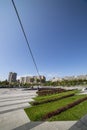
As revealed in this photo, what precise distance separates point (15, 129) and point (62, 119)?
2969 mm

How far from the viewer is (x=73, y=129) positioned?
541cm

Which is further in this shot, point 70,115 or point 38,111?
point 38,111

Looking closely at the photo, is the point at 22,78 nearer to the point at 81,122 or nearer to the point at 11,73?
the point at 11,73

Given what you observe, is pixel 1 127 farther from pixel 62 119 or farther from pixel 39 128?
pixel 62 119

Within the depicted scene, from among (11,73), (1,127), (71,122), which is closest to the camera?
(1,127)

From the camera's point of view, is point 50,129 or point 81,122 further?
point 81,122

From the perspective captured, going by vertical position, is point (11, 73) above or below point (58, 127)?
above

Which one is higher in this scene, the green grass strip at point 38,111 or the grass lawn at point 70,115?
the green grass strip at point 38,111

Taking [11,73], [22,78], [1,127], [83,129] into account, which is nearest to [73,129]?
[83,129]

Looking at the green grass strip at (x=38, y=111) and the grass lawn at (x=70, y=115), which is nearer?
the grass lawn at (x=70, y=115)

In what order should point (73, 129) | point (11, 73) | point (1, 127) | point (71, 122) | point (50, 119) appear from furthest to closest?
point (11, 73) < point (50, 119) < point (71, 122) < point (1, 127) < point (73, 129)

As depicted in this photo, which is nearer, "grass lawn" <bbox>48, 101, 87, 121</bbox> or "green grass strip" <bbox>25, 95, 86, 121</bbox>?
"grass lawn" <bbox>48, 101, 87, 121</bbox>

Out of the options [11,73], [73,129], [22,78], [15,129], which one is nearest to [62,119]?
[73,129]

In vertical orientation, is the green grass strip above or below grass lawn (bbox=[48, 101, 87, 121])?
above
